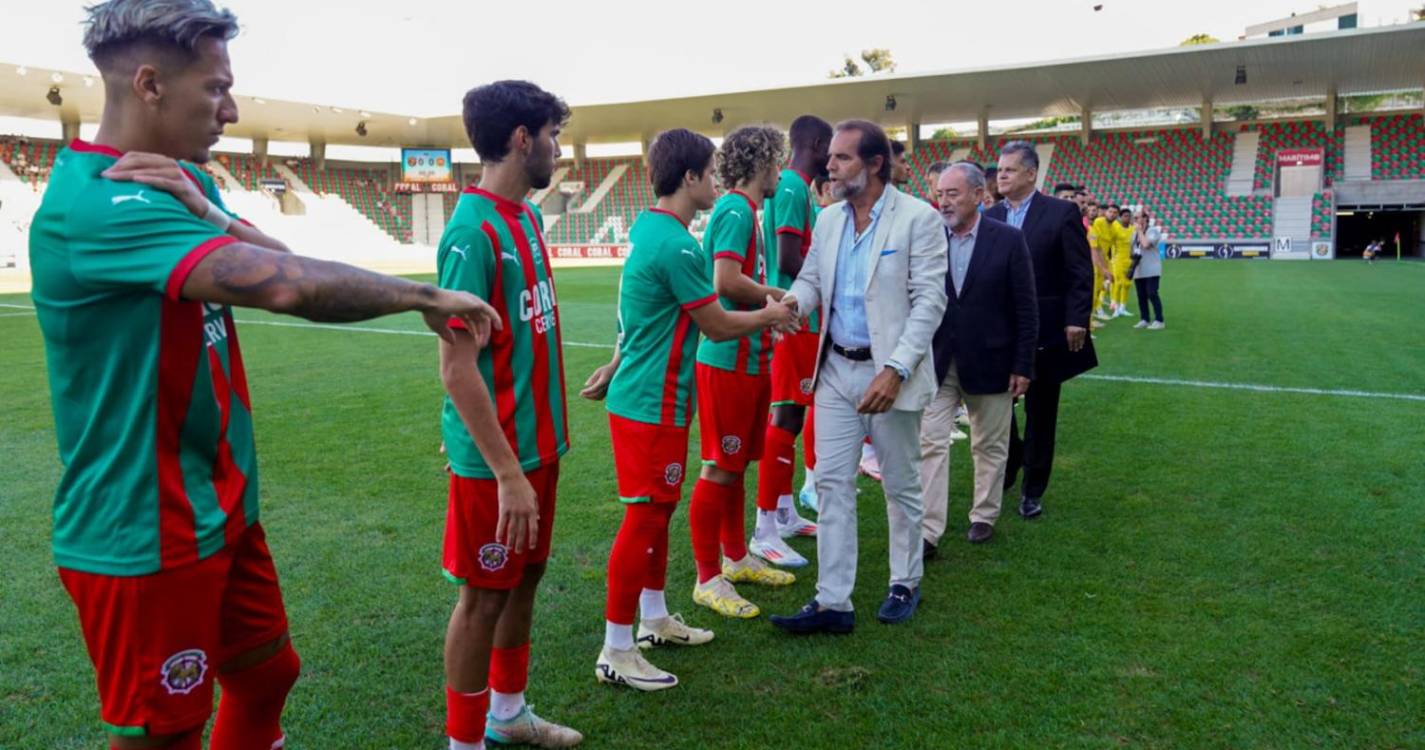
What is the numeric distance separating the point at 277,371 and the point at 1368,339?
13959 mm

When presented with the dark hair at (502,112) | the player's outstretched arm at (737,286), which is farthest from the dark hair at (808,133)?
the dark hair at (502,112)

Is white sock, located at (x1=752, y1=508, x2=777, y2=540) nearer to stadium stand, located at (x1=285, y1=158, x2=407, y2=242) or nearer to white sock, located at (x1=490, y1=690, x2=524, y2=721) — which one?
white sock, located at (x1=490, y1=690, x2=524, y2=721)

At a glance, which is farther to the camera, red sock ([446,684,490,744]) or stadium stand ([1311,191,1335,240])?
stadium stand ([1311,191,1335,240])

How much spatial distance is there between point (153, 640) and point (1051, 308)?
201 inches

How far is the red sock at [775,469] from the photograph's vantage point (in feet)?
16.4

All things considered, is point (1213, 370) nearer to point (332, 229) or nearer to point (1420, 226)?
point (1420, 226)

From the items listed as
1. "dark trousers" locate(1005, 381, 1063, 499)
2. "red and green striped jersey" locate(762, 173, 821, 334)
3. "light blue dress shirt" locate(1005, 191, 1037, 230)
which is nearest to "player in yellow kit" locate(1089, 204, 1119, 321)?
"light blue dress shirt" locate(1005, 191, 1037, 230)

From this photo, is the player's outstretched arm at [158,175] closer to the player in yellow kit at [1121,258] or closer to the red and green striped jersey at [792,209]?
the red and green striped jersey at [792,209]

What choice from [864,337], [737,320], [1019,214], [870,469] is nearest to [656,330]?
[737,320]

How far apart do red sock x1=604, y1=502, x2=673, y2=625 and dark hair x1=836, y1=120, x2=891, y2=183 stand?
1680 mm

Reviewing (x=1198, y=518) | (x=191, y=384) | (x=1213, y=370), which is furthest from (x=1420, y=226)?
(x=191, y=384)

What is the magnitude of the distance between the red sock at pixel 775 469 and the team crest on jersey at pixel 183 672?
331cm

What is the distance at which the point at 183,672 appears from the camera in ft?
6.06

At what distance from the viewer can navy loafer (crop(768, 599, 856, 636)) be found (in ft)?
13.0
